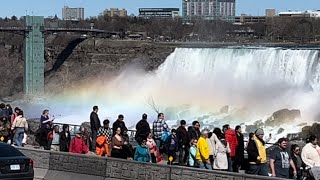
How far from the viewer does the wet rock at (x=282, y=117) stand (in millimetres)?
45594

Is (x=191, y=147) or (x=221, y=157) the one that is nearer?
(x=221, y=157)

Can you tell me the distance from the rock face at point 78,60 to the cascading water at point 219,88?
473 inches

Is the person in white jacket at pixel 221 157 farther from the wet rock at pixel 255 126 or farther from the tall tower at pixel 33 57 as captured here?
the tall tower at pixel 33 57

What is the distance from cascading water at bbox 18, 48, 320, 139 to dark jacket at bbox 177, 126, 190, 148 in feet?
95.3

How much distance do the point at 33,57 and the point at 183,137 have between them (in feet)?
261

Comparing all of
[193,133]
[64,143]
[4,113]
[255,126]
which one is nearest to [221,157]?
[193,133]

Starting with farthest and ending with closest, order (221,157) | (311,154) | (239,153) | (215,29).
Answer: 1. (215,29)
2. (239,153)
3. (221,157)
4. (311,154)

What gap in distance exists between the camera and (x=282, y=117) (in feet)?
151

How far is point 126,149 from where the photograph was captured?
1717 cm

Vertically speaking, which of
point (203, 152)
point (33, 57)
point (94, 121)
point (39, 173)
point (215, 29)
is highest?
point (215, 29)

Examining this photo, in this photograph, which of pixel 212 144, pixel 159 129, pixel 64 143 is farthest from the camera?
pixel 64 143

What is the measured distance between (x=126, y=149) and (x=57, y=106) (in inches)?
2425

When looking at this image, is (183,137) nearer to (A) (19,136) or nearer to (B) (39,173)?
(B) (39,173)

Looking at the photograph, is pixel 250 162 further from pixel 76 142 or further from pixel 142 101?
pixel 142 101
